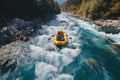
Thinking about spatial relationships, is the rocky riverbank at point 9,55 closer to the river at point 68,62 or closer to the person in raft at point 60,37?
the river at point 68,62

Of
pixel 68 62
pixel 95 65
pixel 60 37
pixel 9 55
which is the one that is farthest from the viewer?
pixel 60 37

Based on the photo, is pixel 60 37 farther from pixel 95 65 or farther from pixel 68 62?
pixel 95 65

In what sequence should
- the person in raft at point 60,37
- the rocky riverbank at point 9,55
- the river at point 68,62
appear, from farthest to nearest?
the person in raft at point 60,37, the rocky riverbank at point 9,55, the river at point 68,62

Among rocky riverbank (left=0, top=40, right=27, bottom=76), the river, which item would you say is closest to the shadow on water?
the river

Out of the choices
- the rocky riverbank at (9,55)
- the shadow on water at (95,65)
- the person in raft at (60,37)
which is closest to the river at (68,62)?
the shadow on water at (95,65)

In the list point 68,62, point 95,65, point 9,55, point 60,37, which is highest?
point 9,55

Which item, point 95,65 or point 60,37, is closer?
point 95,65

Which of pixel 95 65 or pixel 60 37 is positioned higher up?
pixel 60 37

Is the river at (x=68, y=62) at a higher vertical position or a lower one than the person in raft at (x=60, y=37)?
lower

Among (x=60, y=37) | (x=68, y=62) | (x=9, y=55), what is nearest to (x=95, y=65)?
(x=68, y=62)

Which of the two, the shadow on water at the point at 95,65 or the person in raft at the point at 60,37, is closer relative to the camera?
the shadow on water at the point at 95,65

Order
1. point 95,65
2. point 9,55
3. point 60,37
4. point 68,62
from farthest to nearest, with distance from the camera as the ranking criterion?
point 60,37
point 9,55
point 68,62
point 95,65

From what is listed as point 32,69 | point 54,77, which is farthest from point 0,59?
point 54,77
